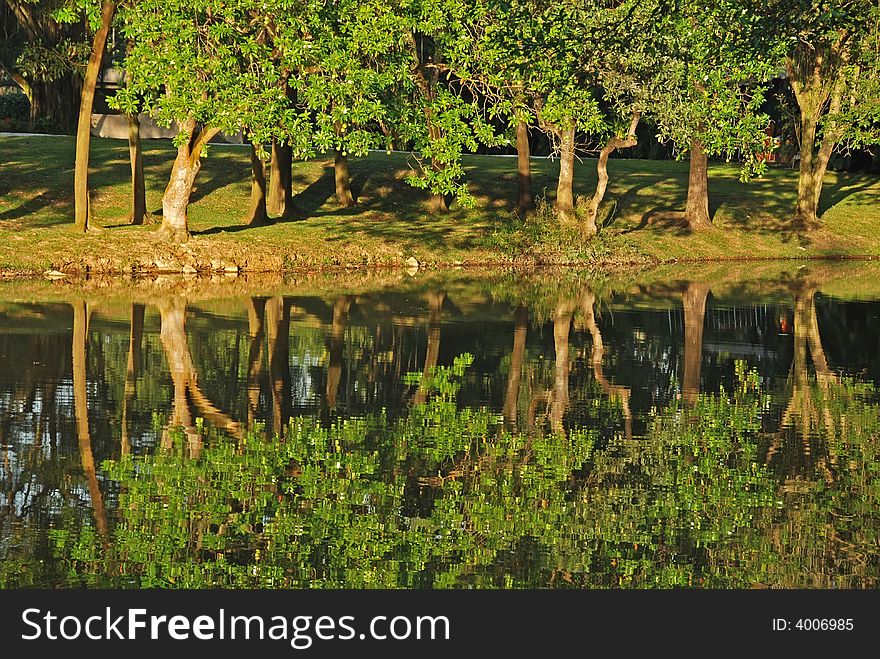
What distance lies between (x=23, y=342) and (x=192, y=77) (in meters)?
13.0

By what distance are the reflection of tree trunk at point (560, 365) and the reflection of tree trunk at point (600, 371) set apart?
Answer: 38 centimetres

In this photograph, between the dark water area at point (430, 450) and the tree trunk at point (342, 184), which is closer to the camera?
the dark water area at point (430, 450)

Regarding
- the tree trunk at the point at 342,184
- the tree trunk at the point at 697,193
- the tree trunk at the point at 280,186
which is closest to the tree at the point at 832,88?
the tree trunk at the point at 697,193

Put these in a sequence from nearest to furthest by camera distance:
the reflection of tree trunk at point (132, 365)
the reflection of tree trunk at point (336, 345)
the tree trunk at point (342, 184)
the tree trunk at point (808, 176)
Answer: the reflection of tree trunk at point (132, 365)
the reflection of tree trunk at point (336, 345)
the tree trunk at point (342, 184)
the tree trunk at point (808, 176)

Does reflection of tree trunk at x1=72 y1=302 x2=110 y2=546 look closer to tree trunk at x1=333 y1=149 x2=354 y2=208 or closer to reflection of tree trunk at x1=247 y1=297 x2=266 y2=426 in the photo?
reflection of tree trunk at x1=247 y1=297 x2=266 y2=426

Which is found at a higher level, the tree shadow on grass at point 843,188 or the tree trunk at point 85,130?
the tree trunk at point 85,130

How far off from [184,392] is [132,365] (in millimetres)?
2578

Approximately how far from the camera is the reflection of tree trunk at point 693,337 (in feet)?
66.7

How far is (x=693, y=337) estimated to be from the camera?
87.2 feet

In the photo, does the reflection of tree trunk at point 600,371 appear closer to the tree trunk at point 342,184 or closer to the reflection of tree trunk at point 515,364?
the reflection of tree trunk at point 515,364

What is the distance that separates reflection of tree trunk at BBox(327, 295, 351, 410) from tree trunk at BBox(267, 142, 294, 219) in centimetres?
1335

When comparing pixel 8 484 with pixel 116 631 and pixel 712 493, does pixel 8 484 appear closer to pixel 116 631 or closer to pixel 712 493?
pixel 116 631

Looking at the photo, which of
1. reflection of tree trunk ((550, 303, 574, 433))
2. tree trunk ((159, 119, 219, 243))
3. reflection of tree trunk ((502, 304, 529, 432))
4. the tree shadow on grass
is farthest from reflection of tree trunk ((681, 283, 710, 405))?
the tree shadow on grass

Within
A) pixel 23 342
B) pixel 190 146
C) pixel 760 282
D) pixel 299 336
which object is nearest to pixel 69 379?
pixel 23 342
